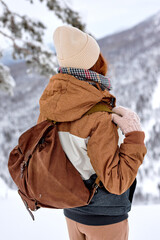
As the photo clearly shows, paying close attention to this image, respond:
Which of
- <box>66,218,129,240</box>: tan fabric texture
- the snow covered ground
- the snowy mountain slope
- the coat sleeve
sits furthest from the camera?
the snowy mountain slope

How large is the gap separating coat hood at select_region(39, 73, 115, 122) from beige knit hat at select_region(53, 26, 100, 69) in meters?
0.06

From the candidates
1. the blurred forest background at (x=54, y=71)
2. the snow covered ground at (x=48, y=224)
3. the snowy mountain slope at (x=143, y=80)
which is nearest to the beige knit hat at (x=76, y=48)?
the blurred forest background at (x=54, y=71)

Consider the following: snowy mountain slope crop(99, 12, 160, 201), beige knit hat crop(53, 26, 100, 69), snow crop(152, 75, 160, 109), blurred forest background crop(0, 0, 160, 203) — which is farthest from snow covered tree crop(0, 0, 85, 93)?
snow crop(152, 75, 160, 109)

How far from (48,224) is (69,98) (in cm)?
159

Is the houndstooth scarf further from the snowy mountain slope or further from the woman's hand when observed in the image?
the snowy mountain slope

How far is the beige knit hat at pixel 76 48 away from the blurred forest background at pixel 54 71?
18cm

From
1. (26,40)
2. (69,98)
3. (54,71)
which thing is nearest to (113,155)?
(69,98)

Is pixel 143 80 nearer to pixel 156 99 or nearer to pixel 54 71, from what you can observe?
pixel 156 99

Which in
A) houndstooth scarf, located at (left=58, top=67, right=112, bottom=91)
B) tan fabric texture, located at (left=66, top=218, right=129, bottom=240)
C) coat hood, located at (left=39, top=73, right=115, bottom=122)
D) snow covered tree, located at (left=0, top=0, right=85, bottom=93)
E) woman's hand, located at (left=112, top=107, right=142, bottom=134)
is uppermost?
snow covered tree, located at (left=0, top=0, right=85, bottom=93)

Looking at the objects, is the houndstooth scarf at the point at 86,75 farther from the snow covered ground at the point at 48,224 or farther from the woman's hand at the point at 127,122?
the snow covered ground at the point at 48,224

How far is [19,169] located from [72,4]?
9.44ft

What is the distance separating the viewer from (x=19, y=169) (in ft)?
2.54

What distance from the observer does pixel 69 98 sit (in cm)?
71

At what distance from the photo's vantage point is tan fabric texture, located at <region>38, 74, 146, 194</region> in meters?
0.66
